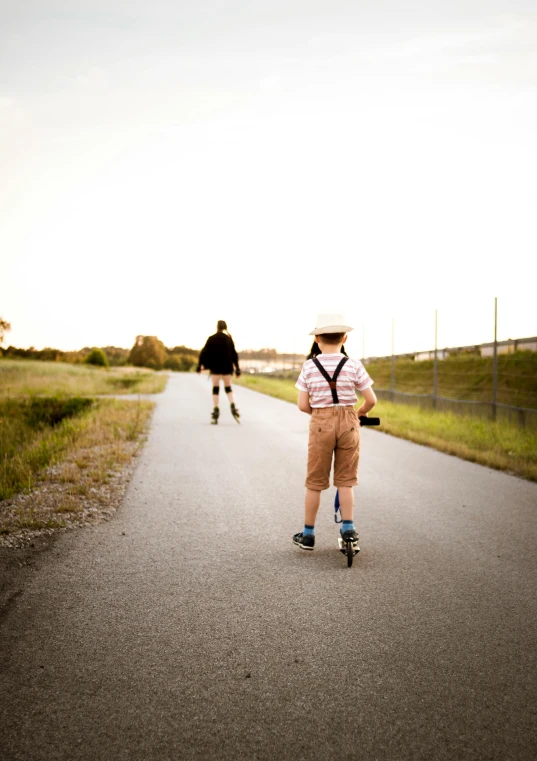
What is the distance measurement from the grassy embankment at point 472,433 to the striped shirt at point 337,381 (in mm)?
4074

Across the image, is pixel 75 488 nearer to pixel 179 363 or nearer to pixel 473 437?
pixel 473 437

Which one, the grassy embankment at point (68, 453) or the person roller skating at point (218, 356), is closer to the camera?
the grassy embankment at point (68, 453)

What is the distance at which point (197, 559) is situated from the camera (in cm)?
396

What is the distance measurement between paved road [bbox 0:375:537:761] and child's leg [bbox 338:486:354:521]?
1.00 feet

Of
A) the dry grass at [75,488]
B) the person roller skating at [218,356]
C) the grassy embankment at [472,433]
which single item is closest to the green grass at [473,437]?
the grassy embankment at [472,433]

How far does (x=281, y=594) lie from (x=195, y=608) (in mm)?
513

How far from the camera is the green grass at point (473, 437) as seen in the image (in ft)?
→ 26.1

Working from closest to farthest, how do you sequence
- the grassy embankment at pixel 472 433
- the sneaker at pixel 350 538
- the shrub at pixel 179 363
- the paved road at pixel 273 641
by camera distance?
the paved road at pixel 273 641 → the sneaker at pixel 350 538 → the grassy embankment at pixel 472 433 → the shrub at pixel 179 363

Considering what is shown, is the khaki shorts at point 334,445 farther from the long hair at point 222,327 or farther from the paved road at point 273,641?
the long hair at point 222,327

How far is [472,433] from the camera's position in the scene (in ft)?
35.1

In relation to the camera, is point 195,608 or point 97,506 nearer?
point 195,608

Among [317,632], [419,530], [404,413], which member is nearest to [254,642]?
[317,632]

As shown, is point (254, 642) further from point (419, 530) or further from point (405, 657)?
point (419, 530)

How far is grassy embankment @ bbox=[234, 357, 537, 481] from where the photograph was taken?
26.6ft
